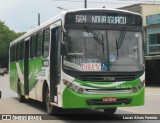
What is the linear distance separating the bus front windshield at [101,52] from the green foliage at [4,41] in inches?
4130

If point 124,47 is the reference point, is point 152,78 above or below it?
below

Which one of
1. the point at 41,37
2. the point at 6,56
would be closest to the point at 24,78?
the point at 41,37

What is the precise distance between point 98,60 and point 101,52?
267 millimetres

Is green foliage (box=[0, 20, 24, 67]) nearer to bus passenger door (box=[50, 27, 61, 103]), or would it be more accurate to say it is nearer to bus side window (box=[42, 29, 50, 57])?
bus side window (box=[42, 29, 50, 57])

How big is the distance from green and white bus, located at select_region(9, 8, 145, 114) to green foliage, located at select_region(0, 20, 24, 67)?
104316 mm

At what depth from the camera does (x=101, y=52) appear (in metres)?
13.9

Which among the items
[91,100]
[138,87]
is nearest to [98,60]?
[91,100]

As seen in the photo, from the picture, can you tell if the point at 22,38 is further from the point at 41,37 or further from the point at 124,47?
the point at 124,47

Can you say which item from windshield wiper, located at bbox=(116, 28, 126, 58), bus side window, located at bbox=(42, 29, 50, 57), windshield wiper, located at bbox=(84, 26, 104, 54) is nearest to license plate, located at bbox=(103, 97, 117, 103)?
windshield wiper, located at bbox=(116, 28, 126, 58)

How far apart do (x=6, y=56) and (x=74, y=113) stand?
103m

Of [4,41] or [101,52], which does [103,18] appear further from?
[4,41]

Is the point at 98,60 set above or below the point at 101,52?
below

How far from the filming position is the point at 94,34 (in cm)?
1402

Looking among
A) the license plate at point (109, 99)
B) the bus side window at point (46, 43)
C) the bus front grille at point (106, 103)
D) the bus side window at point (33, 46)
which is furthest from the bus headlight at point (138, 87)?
the bus side window at point (33, 46)
